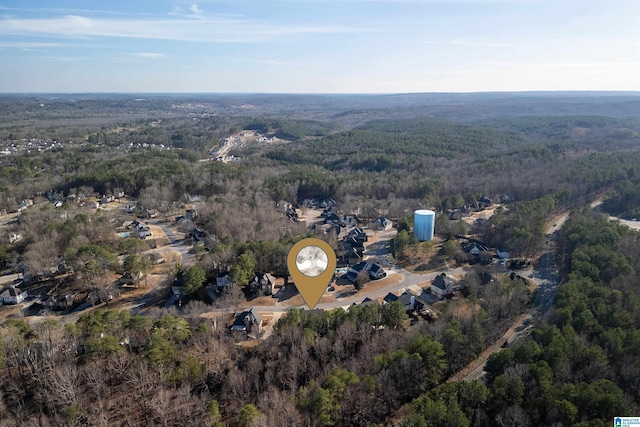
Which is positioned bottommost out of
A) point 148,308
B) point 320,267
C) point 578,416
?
point 148,308

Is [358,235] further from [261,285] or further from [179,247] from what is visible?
[179,247]

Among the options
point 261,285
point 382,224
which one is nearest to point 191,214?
point 261,285

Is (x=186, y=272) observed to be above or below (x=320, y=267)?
below

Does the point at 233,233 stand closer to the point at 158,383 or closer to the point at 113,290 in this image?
the point at 113,290

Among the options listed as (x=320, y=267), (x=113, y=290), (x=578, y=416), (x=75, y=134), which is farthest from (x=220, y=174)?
(x=75, y=134)

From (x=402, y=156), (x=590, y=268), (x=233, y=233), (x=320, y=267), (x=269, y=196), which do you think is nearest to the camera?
(x=320, y=267)

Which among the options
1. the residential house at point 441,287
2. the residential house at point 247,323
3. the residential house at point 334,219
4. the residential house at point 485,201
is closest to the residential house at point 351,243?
the residential house at point 334,219

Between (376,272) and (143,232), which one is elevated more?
(143,232)
